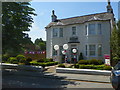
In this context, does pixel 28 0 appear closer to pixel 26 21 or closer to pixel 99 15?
pixel 26 21

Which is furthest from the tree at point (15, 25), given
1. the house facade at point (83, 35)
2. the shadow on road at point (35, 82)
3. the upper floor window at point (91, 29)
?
the upper floor window at point (91, 29)

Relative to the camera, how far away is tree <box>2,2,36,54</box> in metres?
9.80

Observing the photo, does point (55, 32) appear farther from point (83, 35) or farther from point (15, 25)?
point (15, 25)

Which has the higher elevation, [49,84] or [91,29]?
[91,29]

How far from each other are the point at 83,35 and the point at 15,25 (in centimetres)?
1147

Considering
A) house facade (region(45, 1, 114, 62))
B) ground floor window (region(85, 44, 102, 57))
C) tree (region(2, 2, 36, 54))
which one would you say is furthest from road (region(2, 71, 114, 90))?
ground floor window (region(85, 44, 102, 57))

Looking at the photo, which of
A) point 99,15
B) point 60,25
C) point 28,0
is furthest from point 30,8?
→ point 99,15

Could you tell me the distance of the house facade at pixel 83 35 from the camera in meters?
18.0

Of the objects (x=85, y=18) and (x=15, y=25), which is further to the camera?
(x=85, y=18)

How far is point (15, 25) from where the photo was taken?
1041 cm

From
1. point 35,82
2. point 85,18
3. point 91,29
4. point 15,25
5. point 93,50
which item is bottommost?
point 35,82

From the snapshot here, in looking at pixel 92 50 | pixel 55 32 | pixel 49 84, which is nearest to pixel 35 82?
pixel 49 84

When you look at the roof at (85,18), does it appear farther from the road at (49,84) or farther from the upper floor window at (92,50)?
the road at (49,84)

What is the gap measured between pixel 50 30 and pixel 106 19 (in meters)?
9.34
